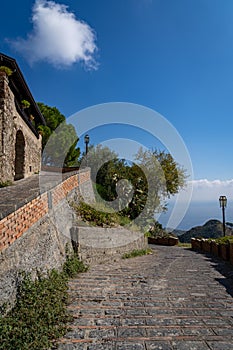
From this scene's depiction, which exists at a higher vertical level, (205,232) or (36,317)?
(36,317)

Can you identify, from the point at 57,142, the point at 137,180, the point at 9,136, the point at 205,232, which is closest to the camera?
the point at 9,136

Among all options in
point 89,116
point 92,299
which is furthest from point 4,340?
point 89,116

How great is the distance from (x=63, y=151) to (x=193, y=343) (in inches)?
814

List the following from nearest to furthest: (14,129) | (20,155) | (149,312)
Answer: (149,312), (14,129), (20,155)

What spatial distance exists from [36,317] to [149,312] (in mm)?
1406

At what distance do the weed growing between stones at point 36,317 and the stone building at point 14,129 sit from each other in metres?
4.73

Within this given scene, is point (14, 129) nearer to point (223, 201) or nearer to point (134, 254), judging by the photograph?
point (134, 254)

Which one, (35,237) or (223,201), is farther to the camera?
(223,201)

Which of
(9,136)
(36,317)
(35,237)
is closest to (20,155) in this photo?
(9,136)

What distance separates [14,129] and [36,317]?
23.9ft

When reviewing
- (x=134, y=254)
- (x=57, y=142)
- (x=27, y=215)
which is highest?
(x=57, y=142)

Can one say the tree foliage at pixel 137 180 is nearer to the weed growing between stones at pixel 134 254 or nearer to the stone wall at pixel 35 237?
the weed growing between stones at pixel 134 254

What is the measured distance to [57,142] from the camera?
2212 cm

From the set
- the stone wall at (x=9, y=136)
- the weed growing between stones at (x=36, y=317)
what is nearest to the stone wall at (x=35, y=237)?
the weed growing between stones at (x=36, y=317)
